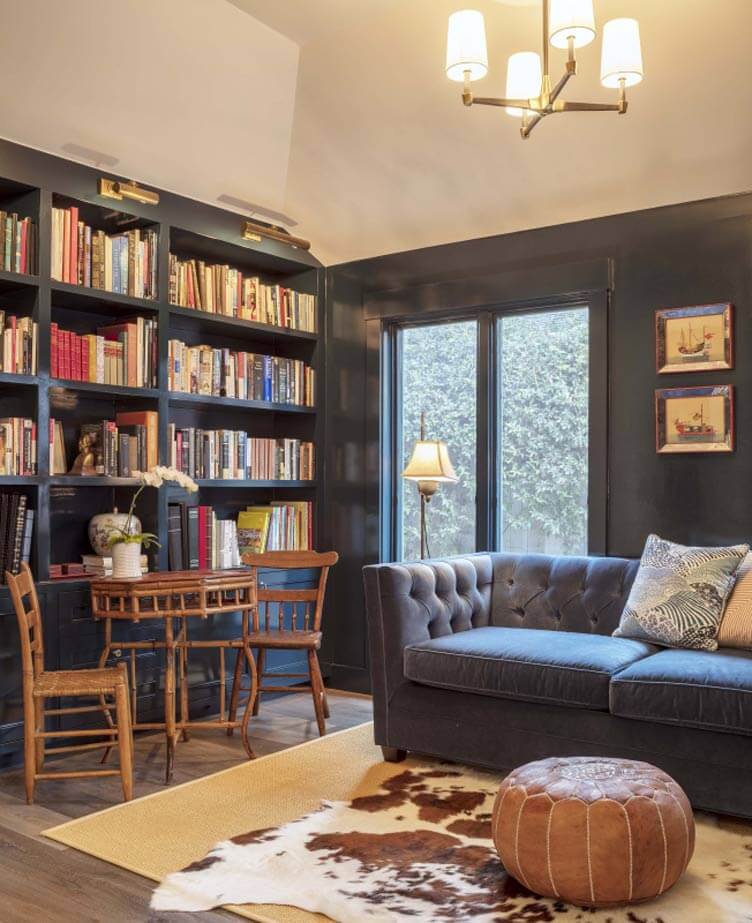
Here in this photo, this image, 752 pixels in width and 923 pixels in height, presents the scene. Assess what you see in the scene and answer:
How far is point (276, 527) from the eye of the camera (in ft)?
18.2

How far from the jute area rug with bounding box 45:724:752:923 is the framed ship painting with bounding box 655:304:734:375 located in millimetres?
1969

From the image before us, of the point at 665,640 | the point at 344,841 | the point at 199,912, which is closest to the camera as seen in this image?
the point at 199,912

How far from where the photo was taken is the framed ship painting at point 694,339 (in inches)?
172

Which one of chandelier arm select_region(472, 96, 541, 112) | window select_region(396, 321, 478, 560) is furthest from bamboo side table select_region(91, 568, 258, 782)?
chandelier arm select_region(472, 96, 541, 112)

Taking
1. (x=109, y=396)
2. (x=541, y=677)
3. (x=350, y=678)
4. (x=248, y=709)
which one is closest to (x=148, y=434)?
(x=109, y=396)

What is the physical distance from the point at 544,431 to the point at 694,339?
2.95ft

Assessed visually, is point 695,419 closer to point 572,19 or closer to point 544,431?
point 544,431

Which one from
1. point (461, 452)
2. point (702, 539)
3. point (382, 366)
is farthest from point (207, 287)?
point (702, 539)

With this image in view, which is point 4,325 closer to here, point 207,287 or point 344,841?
point 207,287

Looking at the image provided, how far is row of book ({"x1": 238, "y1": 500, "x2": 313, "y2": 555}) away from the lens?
547 centimetres

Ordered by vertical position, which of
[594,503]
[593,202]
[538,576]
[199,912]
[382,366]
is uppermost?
[593,202]

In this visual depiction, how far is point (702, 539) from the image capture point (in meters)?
4.40

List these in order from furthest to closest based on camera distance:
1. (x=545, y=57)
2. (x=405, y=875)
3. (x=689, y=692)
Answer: (x=689, y=692), (x=545, y=57), (x=405, y=875)

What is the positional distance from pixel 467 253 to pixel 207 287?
137 cm
